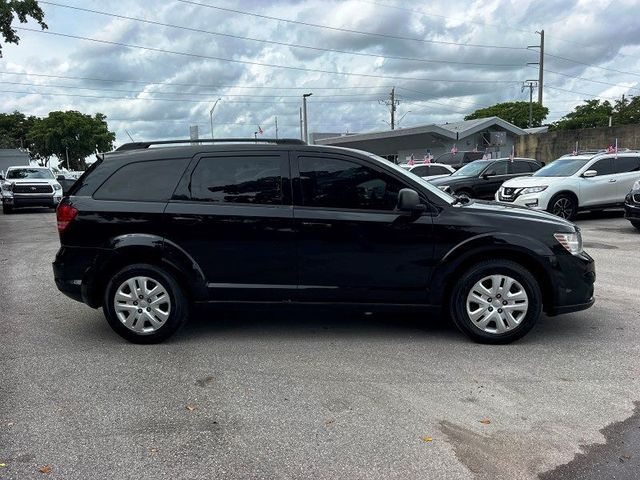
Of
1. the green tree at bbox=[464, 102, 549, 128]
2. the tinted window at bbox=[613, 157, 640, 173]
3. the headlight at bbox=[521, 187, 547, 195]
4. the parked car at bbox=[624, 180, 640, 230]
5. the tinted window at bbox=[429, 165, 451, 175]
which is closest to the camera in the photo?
the parked car at bbox=[624, 180, 640, 230]

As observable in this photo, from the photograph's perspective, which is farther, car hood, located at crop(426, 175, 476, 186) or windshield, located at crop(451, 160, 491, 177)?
windshield, located at crop(451, 160, 491, 177)

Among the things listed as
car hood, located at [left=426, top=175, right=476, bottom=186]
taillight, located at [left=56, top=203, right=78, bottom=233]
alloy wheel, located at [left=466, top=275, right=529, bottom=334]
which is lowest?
alloy wheel, located at [left=466, top=275, right=529, bottom=334]

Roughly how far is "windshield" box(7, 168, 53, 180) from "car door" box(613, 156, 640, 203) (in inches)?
772

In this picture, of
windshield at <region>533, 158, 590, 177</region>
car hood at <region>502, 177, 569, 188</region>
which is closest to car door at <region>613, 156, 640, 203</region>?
windshield at <region>533, 158, 590, 177</region>

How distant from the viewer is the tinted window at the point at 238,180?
5.06m

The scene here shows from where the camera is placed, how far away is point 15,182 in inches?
818

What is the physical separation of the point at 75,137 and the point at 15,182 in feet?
199

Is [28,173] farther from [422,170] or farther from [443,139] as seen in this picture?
[443,139]

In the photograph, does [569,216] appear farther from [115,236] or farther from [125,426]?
[125,426]

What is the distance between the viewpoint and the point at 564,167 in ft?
45.6

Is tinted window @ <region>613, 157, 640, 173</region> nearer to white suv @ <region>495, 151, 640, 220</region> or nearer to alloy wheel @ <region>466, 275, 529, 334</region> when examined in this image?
white suv @ <region>495, 151, 640, 220</region>

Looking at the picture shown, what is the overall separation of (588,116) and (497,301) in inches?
3092

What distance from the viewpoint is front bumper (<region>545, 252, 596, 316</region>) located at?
4945 millimetres

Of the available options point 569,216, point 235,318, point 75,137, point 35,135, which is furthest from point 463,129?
point 35,135
